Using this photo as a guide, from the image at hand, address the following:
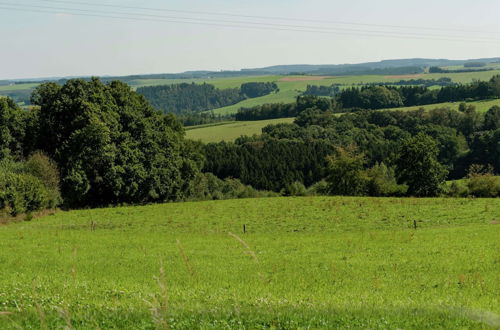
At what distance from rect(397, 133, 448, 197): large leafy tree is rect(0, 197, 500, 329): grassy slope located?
2069 cm

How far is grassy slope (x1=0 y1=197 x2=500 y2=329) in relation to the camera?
1017cm

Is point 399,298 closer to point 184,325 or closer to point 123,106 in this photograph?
point 184,325

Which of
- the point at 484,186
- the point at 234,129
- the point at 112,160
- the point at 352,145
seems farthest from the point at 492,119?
the point at 112,160

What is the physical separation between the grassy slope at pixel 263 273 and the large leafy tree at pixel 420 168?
20695 mm

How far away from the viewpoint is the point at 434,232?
30.5 meters

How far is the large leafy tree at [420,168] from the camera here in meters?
62.9

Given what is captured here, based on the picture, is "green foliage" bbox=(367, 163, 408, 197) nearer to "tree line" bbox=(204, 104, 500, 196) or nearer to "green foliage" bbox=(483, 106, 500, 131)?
"tree line" bbox=(204, 104, 500, 196)

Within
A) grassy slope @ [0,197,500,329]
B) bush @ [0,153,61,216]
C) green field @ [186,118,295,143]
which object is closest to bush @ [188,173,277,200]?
bush @ [0,153,61,216]

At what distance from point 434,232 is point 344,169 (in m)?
45.9

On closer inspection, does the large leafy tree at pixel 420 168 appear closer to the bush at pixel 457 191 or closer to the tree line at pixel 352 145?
the bush at pixel 457 191

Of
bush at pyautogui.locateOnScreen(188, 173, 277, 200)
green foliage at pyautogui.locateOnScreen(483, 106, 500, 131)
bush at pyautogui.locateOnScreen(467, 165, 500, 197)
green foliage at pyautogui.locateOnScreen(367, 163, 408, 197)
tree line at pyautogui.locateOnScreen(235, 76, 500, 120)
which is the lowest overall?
bush at pyautogui.locateOnScreen(188, 173, 277, 200)

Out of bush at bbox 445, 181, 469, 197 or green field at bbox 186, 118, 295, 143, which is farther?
green field at bbox 186, 118, 295, 143

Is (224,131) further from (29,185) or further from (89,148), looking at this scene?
(29,185)

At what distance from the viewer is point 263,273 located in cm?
1834
